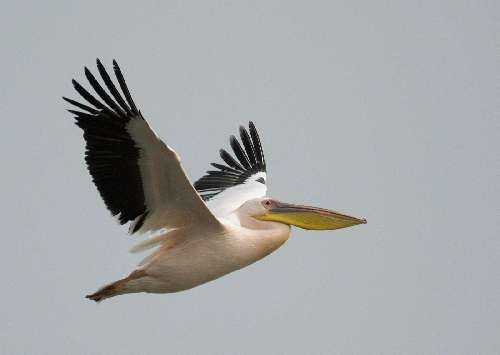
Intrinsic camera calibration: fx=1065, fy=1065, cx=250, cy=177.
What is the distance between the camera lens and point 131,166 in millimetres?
11195

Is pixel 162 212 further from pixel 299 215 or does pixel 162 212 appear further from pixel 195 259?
pixel 299 215

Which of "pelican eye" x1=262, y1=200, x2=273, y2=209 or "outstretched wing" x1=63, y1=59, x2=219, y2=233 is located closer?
"outstretched wing" x1=63, y1=59, x2=219, y2=233

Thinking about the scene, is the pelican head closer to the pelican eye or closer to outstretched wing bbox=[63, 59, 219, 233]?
the pelican eye

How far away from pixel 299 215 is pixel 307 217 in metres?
0.12

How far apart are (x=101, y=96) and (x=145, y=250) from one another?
2.14 m

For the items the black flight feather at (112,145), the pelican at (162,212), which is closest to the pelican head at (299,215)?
the pelican at (162,212)

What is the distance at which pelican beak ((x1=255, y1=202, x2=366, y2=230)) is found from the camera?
1270 centimetres

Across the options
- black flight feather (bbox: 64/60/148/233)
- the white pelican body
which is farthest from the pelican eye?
black flight feather (bbox: 64/60/148/233)

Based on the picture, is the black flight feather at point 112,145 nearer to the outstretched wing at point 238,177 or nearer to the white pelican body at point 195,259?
the white pelican body at point 195,259

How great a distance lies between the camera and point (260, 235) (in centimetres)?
1224

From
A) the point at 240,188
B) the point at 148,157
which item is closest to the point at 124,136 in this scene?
the point at 148,157

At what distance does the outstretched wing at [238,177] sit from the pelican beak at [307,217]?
4.32ft

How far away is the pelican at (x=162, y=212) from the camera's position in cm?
1093

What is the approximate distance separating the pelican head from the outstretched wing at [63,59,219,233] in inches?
43.3
